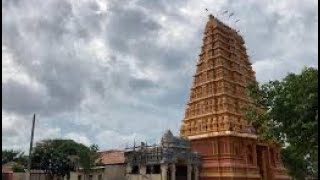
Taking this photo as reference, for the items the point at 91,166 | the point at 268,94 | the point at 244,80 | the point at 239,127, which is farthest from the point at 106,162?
the point at 268,94

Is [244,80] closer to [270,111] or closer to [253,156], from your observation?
[253,156]

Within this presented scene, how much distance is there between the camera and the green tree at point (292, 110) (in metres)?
27.0

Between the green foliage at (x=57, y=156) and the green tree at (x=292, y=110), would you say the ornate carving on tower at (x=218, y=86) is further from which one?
the green tree at (x=292, y=110)

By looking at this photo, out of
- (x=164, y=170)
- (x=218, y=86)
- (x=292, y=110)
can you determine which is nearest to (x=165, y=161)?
(x=164, y=170)

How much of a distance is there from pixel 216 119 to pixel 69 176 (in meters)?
→ 25.1

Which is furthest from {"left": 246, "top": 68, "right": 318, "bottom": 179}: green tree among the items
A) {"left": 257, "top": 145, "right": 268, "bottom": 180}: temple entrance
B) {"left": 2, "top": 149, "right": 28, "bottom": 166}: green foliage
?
{"left": 2, "top": 149, "right": 28, "bottom": 166}: green foliage

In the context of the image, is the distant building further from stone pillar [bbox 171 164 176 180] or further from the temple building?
stone pillar [bbox 171 164 176 180]

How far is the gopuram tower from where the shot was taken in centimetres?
5369

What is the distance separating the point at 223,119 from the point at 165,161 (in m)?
10.3

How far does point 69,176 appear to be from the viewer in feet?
201

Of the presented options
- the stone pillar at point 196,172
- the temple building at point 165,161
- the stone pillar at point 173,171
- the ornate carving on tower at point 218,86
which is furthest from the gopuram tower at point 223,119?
the stone pillar at point 173,171

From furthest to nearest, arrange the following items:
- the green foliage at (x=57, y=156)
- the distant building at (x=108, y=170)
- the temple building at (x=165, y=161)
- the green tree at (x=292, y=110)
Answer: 1. the distant building at (x=108, y=170)
2. the green foliage at (x=57, y=156)
3. the temple building at (x=165, y=161)
4. the green tree at (x=292, y=110)

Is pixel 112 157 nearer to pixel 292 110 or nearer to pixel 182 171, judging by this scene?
pixel 182 171

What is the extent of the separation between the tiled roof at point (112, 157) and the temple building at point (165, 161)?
9.01 feet
